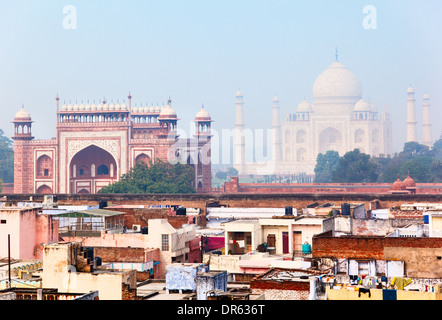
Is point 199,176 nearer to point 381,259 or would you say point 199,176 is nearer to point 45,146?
point 45,146

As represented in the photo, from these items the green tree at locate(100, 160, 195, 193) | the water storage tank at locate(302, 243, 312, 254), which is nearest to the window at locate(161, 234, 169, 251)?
the water storage tank at locate(302, 243, 312, 254)

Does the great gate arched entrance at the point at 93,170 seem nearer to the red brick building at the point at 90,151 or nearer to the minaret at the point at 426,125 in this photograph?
the red brick building at the point at 90,151

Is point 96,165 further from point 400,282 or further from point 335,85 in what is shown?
point 335,85

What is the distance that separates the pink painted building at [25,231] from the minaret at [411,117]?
2997 inches

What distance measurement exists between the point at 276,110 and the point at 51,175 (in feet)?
199

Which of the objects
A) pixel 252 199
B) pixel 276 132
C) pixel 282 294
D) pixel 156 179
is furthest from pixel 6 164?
pixel 282 294

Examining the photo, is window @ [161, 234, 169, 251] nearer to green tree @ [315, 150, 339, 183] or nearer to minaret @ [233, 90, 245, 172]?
green tree @ [315, 150, 339, 183]

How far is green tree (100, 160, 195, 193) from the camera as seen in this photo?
143ft

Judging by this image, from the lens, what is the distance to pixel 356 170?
5788 cm

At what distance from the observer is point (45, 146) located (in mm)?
47844

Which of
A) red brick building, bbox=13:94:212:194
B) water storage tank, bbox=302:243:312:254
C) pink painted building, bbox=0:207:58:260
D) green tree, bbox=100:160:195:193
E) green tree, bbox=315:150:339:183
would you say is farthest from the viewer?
green tree, bbox=315:150:339:183

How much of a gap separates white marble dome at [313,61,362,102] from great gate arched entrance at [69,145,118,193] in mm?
47844

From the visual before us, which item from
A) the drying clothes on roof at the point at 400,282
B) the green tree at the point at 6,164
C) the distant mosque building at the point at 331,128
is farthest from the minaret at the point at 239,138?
the drying clothes on roof at the point at 400,282

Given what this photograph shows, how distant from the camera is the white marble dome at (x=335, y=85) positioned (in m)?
93.6
